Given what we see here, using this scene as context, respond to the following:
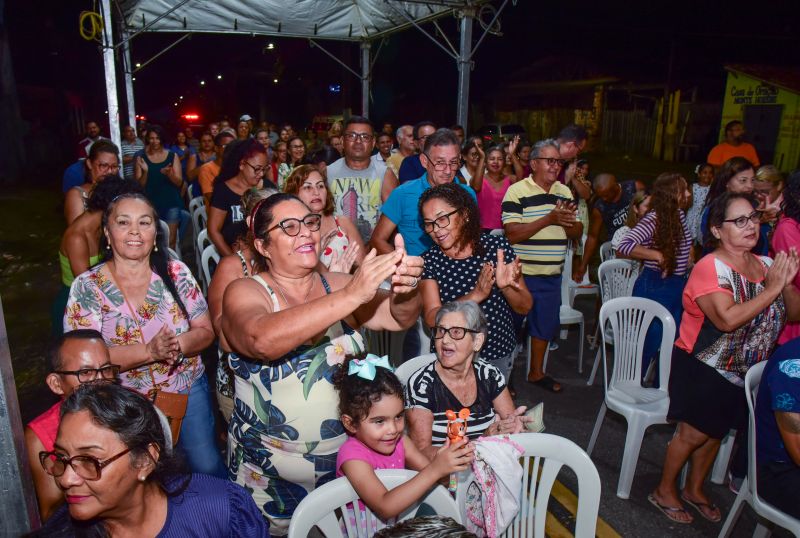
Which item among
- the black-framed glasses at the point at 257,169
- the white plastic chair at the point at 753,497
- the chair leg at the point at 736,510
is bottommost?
the chair leg at the point at 736,510

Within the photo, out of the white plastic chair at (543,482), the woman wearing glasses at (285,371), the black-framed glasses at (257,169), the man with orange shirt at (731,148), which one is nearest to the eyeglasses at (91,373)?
the woman wearing glasses at (285,371)

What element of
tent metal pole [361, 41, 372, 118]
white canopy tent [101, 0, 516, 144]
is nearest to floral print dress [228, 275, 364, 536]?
white canopy tent [101, 0, 516, 144]

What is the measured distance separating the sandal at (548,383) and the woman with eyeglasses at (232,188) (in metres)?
2.89

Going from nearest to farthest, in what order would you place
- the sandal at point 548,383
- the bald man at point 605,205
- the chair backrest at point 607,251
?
the sandal at point 548,383 → the chair backrest at point 607,251 → the bald man at point 605,205

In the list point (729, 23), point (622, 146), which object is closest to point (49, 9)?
point (622, 146)

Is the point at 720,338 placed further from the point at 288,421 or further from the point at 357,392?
the point at 288,421

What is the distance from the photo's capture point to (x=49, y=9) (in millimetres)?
27484

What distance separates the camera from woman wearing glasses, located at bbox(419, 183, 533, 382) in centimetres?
318

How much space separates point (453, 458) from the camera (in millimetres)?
2008

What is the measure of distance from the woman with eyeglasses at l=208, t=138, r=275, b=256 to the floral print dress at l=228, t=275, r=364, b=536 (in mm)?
2550

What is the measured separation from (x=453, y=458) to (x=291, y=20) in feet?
32.9

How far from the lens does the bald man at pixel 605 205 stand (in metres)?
6.22

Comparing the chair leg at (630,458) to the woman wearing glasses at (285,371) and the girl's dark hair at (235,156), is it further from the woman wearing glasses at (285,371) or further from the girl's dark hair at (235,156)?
the girl's dark hair at (235,156)

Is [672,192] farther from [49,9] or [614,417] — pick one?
[49,9]
